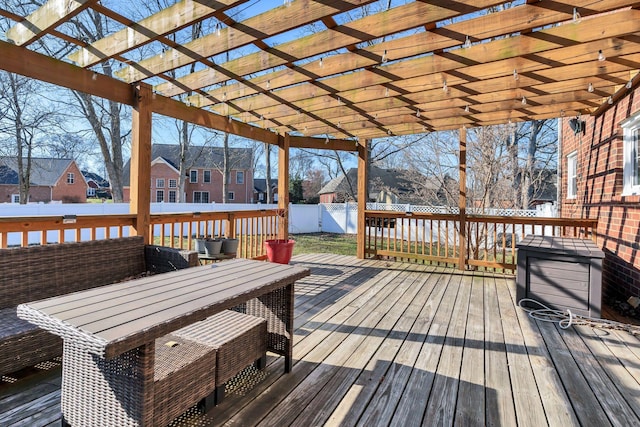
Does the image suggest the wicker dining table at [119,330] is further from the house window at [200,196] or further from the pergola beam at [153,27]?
the house window at [200,196]

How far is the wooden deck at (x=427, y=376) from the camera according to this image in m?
1.72

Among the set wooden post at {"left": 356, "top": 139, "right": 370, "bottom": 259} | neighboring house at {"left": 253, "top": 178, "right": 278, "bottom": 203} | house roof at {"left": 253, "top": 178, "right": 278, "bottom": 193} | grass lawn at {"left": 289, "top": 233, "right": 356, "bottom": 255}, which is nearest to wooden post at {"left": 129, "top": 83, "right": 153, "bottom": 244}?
wooden post at {"left": 356, "top": 139, "right": 370, "bottom": 259}

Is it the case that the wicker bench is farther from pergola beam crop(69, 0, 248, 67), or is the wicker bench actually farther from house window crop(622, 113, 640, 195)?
house window crop(622, 113, 640, 195)

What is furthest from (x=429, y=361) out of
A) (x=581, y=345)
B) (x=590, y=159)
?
(x=590, y=159)

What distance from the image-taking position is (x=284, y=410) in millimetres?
1758

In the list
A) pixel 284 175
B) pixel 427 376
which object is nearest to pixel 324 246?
pixel 284 175

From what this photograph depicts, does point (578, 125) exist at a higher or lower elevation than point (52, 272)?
higher

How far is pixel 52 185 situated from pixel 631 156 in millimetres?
30117

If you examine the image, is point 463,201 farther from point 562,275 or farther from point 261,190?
A: point 261,190

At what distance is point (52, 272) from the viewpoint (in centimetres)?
233

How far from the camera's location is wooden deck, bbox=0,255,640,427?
5.66ft

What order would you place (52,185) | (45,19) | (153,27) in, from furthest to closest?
(52,185) → (153,27) → (45,19)

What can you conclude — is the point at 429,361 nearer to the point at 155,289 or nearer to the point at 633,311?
the point at 155,289

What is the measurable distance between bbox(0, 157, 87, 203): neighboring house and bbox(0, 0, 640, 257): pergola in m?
24.3
